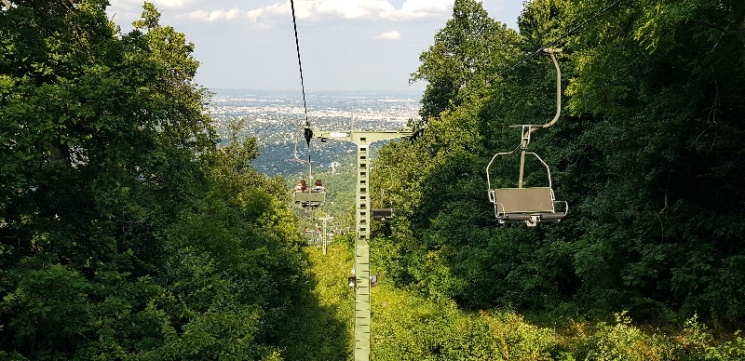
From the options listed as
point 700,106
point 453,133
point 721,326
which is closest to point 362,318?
point 721,326

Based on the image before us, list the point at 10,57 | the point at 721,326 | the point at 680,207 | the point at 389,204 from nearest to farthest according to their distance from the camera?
the point at 10,57 → the point at 721,326 → the point at 680,207 → the point at 389,204

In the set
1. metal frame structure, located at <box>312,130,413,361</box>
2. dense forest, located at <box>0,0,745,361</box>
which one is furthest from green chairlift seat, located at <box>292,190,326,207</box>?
metal frame structure, located at <box>312,130,413,361</box>

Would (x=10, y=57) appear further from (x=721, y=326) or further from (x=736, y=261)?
(x=721, y=326)

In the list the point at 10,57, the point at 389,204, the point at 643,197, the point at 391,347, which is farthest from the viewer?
the point at 389,204

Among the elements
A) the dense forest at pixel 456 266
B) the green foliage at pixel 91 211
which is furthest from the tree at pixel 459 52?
the green foliage at pixel 91 211

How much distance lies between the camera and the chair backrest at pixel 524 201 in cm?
941

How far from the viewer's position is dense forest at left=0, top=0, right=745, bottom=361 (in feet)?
33.5

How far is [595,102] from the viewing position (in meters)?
14.6

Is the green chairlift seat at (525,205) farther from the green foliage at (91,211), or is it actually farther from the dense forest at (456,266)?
the green foliage at (91,211)

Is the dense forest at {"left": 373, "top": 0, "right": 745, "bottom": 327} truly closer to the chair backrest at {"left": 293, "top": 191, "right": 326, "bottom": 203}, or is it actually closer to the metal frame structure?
the metal frame structure

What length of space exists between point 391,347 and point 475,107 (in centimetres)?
1862

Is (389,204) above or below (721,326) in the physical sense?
below

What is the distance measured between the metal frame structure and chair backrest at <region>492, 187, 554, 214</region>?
2.45 metres

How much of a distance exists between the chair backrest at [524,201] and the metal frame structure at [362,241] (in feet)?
8.03
